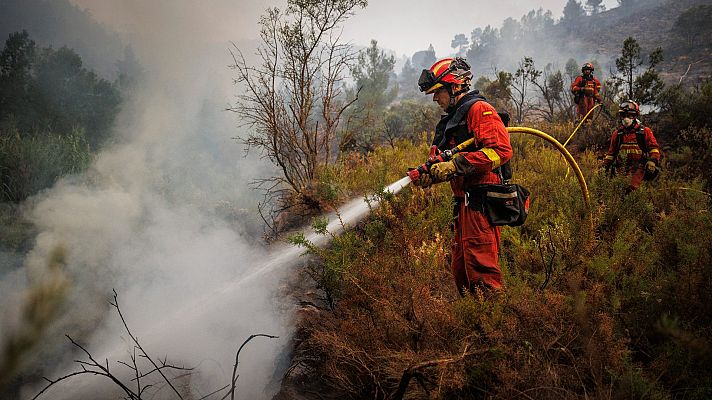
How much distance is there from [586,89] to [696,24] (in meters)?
39.9

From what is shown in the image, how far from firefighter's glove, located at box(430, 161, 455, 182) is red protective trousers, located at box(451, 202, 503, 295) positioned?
0.38 metres

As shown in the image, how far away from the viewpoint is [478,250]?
2.58 metres

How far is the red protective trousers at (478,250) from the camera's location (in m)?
2.53

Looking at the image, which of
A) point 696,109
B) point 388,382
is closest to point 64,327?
point 388,382

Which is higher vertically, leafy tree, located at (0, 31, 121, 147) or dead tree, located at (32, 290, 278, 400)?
leafy tree, located at (0, 31, 121, 147)

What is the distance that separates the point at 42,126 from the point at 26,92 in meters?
2.55

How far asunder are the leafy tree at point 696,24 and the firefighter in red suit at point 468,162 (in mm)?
45419

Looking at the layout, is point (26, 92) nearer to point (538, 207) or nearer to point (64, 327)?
point (64, 327)

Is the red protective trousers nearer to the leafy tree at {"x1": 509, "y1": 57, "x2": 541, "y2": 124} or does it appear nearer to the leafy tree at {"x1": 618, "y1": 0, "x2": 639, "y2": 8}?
the leafy tree at {"x1": 509, "y1": 57, "x2": 541, "y2": 124}

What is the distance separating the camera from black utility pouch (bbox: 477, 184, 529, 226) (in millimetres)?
2562

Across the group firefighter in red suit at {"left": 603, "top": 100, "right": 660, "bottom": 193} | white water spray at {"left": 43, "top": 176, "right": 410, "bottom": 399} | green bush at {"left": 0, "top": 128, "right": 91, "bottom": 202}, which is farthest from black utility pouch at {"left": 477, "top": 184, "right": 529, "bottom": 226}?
green bush at {"left": 0, "top": 128, "right": 91, "bottom": 202}

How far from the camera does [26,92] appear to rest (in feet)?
Result: 55.0

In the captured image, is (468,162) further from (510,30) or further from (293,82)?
(510,30)

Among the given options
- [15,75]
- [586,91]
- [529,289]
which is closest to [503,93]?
[586,91]
